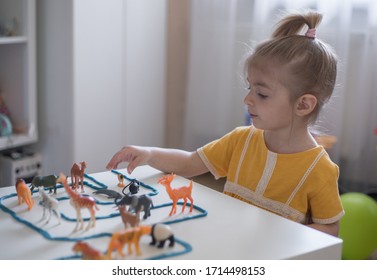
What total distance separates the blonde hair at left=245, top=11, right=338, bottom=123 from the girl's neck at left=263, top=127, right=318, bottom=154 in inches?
2.5

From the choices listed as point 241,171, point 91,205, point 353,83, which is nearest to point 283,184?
point 241,171

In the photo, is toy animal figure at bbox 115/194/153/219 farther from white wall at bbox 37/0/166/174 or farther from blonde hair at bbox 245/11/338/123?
white wall at bbox 37/0/166/174

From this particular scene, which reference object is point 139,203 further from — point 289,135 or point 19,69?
point 19,69

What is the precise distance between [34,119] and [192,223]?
62.8 inches

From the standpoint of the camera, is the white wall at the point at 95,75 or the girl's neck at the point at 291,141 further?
the white wall at the point at 95,75

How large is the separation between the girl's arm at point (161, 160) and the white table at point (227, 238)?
0.74 ft

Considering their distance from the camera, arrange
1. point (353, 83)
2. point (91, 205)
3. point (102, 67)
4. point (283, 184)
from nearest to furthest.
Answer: point (91, 205), point (283, 184), point (353, 83), point (102, 67)

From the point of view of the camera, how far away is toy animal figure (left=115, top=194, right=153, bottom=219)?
1.04 m

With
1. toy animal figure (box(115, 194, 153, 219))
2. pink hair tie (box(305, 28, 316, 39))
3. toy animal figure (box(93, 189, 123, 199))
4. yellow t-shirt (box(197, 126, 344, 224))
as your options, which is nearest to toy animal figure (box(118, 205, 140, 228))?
toy animal figure (box(115, 194, 153, 219))

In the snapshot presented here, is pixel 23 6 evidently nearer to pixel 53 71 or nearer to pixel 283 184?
pixel 53 71

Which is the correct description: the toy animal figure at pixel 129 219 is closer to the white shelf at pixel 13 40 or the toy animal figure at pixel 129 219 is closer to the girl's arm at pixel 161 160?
the girl's arm at pixel 161 160

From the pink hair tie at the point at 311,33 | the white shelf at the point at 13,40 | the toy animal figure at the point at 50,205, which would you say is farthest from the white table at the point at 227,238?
the white shelf at the point at 13,40

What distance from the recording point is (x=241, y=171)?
1.44 meters

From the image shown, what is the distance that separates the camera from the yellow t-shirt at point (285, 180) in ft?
4.24
